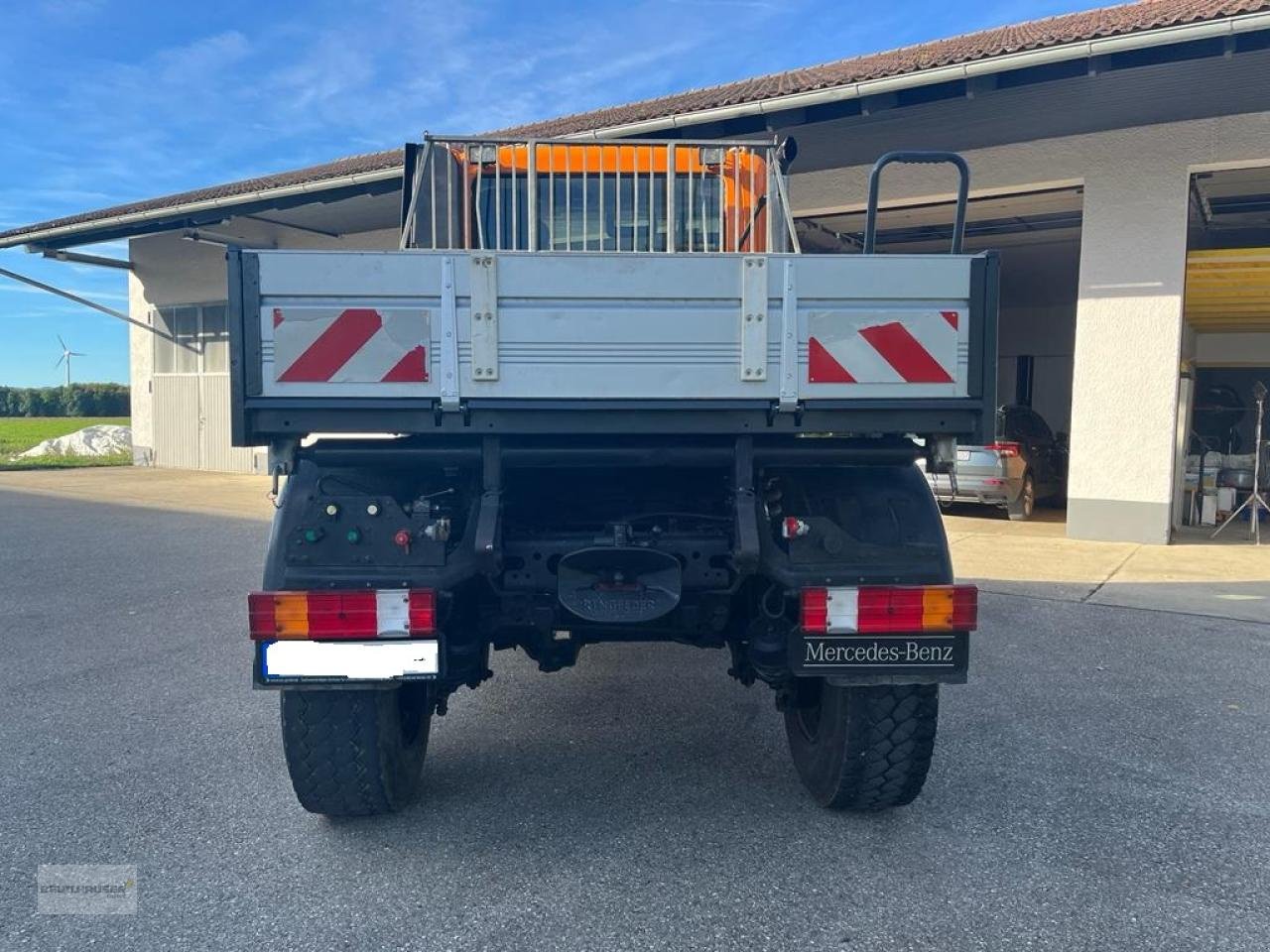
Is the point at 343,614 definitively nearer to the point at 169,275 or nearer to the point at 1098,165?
the point at 1098,165

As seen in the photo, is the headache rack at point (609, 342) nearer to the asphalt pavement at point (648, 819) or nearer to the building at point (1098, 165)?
the asphalt pavement at point (648, 819)

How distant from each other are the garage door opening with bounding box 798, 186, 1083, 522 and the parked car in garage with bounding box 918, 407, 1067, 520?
0.02 m

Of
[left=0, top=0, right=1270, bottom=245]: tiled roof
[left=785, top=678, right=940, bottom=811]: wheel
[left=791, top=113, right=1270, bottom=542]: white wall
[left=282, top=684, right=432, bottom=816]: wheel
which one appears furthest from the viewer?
[left=791, top=113, right=1270, bottom=542]: white wall

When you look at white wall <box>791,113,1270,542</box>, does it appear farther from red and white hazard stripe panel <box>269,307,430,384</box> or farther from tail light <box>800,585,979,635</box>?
red and white hazard stripe panel <box>269,307,430,384</box>

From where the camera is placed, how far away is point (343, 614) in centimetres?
269

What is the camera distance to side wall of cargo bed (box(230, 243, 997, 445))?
8.54ft

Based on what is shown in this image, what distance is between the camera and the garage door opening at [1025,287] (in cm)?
1145

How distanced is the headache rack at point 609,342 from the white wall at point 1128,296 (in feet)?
24.6

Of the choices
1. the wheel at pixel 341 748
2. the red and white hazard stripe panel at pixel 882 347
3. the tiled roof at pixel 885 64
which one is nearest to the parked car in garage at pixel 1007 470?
the tiled roof at pixel 885 64

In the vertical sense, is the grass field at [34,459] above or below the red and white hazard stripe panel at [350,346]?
below

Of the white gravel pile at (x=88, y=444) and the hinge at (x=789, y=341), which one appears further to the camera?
the white gravel pile at (x=88, y=444)

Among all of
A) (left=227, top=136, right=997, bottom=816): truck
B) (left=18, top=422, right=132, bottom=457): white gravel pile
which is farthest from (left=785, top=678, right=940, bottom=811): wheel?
(left=18, top=422, right=132, bottom=457): white gravel pile

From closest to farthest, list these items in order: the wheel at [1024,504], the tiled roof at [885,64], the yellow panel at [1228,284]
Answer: the tiled roof at [885,64]
the yellow panel at [1228,284]
the wheel at [1024,504]

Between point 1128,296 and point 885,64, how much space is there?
3452 millimetres
